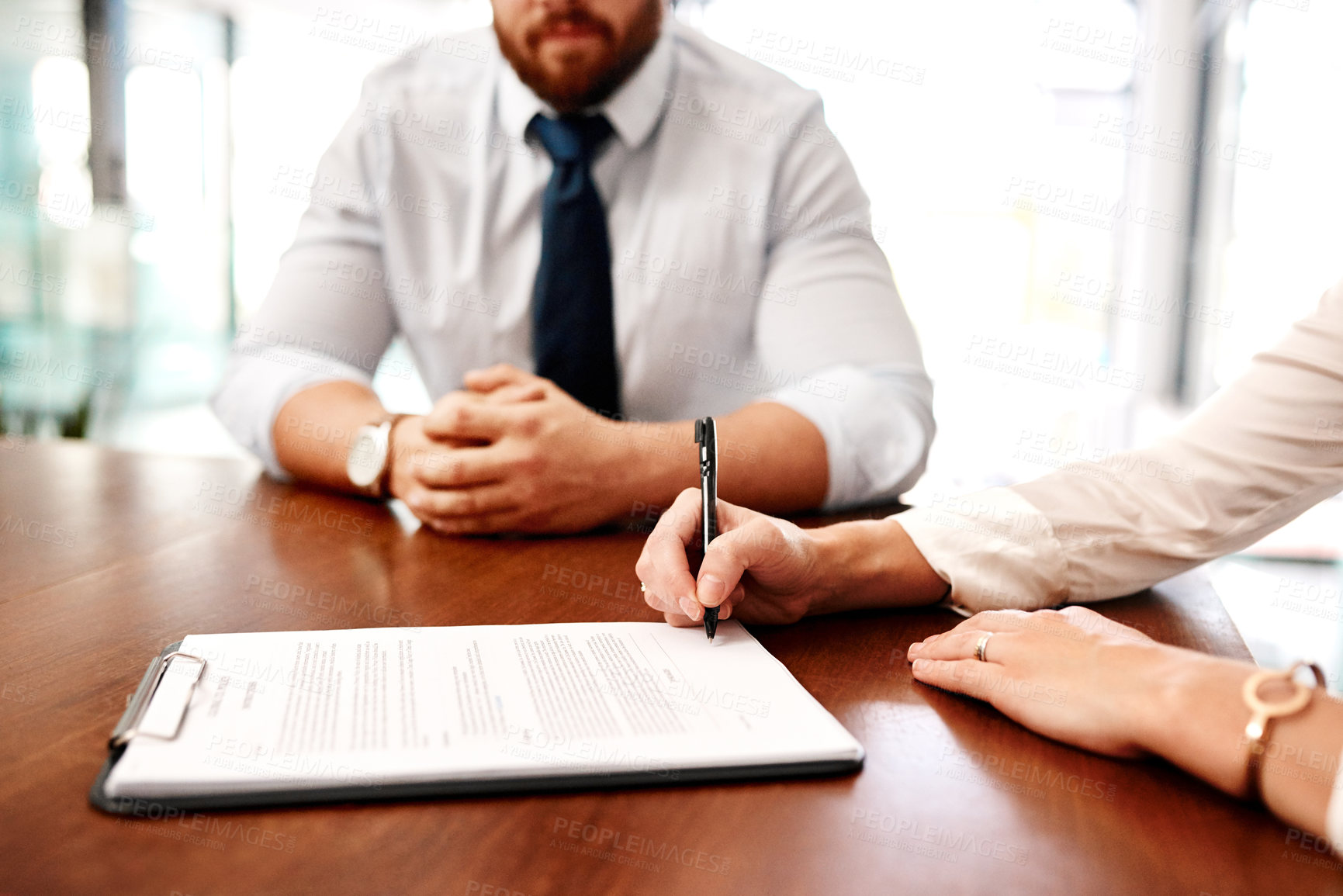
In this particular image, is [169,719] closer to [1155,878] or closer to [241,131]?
[1155,878]

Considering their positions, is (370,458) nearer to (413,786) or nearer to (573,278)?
(573,278)

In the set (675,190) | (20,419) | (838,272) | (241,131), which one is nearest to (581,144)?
(675,190)

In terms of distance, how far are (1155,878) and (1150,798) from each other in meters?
0.10

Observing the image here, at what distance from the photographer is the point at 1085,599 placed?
3.16ft

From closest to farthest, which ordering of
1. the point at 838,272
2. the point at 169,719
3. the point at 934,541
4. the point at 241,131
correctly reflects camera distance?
the point at 169,719 < the point at 934,541 < the point at 838,272 < the point at 241,131

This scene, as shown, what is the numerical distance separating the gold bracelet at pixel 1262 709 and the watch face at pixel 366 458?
1090mm

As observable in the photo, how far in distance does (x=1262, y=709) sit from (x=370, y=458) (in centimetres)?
113

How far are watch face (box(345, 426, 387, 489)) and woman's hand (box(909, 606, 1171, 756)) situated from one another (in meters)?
0.85

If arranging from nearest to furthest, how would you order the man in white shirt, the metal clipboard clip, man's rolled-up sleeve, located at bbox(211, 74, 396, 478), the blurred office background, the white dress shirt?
the metal clipboard clip, the white dress shirt, man's rolled-up sleeve, located at bbox(211, 74, 396, 478), the man in white shirt, the blurred office background

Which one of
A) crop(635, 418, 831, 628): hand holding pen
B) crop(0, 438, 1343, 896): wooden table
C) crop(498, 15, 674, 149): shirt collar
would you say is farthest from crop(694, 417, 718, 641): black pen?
crop(498, 15, 674, 149): shirt collar

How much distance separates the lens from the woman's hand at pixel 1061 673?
61cm

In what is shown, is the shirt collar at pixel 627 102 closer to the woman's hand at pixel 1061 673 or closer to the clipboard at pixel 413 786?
the woman's hand at pixel 1061 673

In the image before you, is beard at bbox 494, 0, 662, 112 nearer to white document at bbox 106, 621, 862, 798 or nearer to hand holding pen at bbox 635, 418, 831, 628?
hand holding pen at bbox 635, 418, 831, 628

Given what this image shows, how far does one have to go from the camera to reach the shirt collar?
1794 mm
